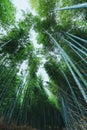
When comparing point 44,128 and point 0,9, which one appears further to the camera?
point 44,128

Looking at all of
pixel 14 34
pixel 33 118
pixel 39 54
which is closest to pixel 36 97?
pixel 33 118

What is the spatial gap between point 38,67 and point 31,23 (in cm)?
209

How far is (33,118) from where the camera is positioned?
11.6 meters

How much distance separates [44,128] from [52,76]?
390 cm

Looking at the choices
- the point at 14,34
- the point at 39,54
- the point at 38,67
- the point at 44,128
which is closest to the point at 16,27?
the point at 14,34

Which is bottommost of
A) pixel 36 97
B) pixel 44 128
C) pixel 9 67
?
pixel 44 128

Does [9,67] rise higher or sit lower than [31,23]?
lower

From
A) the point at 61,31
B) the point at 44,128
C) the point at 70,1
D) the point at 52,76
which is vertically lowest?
the point at 44,128

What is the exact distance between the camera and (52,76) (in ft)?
28.4

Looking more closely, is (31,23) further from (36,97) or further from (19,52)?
(36,97)

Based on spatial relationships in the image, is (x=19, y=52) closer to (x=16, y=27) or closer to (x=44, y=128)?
(x=16, y=27)

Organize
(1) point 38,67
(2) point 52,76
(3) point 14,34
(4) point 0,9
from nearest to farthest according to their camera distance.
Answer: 1. (4) point 0,9
2. (3) point 14,34
3. (2) point 52,76
4. (1) point 38,67

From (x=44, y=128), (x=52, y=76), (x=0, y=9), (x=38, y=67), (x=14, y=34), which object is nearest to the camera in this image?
(x=0, y=9)

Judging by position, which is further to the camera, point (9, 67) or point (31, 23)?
point (9, 67)
